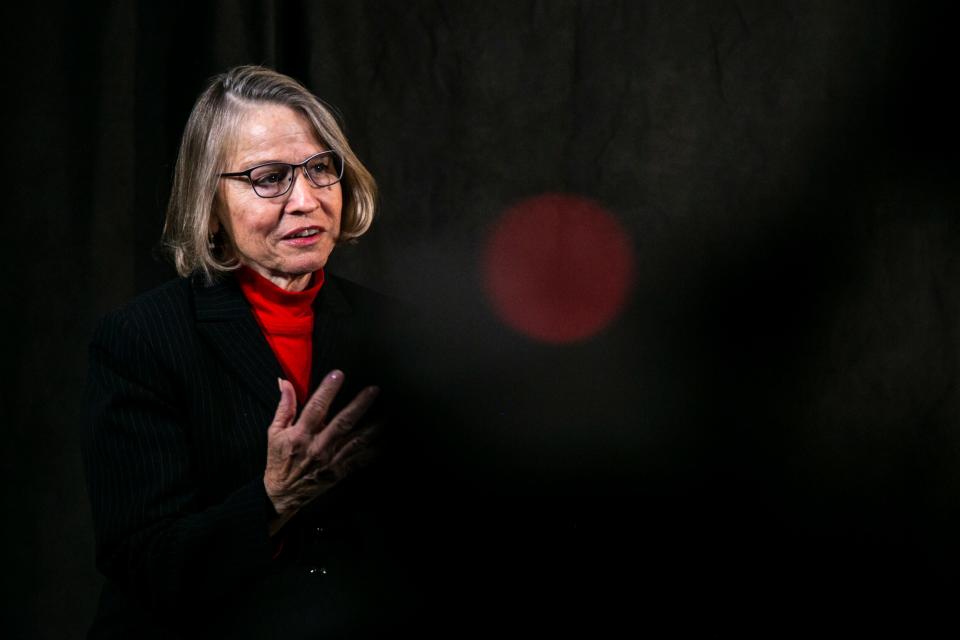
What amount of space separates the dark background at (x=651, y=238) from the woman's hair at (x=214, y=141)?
0.45m

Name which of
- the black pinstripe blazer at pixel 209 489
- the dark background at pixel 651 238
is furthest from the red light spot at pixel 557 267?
the black pinstripe blazer at pixel 209 489

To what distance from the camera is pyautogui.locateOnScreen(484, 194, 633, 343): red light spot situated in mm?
1571

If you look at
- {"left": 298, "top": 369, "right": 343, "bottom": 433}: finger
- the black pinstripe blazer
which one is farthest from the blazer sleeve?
{"left": 298, "top": 369, "right": 343, "bottom": 433}: finger

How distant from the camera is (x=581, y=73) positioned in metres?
1.56

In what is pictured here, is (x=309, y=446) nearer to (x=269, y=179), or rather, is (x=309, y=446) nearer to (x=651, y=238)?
(x=269, y=179)

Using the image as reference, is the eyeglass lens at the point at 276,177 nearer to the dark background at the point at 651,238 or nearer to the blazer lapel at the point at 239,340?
the blazer lapel at the point at 239,340

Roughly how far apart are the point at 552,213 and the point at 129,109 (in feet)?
2.51

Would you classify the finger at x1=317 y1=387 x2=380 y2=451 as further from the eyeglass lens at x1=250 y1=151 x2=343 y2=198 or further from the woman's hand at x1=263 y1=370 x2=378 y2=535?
the eyeglass lens at x1=250 y1=151 x2=343 y2=198

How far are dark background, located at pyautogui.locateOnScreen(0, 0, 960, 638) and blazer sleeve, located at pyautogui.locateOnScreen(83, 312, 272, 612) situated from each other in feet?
1.91

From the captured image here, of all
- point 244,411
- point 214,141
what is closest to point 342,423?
point 244,411

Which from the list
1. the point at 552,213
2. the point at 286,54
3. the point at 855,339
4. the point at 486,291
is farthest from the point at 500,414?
the point at 286,54

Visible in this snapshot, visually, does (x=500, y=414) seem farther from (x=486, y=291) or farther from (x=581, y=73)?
(x=581, y=73)

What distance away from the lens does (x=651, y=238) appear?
5.15 ft

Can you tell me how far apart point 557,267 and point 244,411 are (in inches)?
28.4
